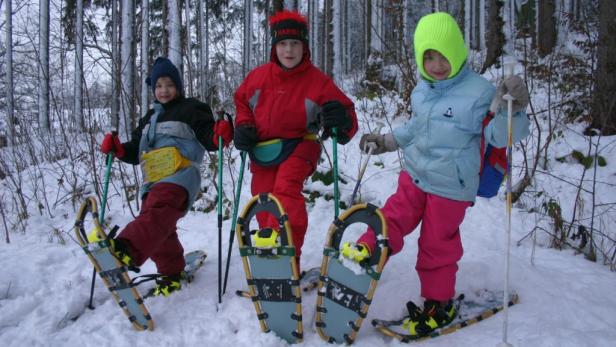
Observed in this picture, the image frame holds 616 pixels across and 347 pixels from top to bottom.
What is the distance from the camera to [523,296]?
2676 mm

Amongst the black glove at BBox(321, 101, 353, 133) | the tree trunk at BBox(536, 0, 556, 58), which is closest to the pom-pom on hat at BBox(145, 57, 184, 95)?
the black glove at BBox(321, 101, 353, 133)

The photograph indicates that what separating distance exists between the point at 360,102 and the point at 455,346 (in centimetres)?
653

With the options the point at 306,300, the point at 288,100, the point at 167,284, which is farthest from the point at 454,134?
the point at 167,284

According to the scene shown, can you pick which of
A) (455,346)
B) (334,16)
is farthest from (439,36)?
(334,16)

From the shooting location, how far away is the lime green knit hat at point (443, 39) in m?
2.32

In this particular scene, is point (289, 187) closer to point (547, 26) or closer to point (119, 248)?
point (119, 248)

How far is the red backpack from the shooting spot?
8.20ft

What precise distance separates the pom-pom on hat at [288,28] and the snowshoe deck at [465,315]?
1940mm

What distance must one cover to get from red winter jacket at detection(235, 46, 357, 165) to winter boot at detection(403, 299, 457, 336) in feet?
4.11

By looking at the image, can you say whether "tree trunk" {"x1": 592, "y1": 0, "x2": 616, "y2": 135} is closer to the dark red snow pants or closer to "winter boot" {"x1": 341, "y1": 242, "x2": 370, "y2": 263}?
the dark red snow pants

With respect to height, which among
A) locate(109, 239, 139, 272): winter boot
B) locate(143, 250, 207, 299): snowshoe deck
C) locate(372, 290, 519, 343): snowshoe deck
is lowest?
locate(372, 290, 519, 343): snowshoe deck

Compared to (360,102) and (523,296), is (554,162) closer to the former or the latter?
(523,296)

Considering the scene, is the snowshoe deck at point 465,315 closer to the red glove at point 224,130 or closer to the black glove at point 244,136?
the black glove at point 244,136

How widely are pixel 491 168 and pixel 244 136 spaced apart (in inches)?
63.0
